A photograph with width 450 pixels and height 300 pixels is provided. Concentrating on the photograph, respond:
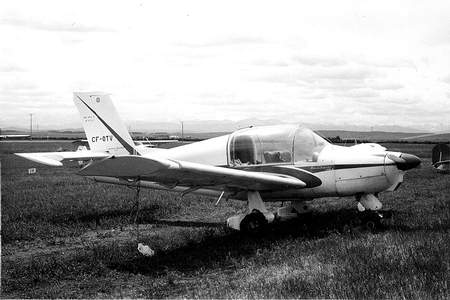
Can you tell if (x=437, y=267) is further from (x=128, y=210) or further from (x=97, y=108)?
(x=97, y=108)

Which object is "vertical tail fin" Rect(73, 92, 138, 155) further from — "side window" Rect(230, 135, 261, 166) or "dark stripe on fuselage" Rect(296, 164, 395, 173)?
"dark stripe on fuselage" Rect(296, 164, 395, 173)

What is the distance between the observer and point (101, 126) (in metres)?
12.4

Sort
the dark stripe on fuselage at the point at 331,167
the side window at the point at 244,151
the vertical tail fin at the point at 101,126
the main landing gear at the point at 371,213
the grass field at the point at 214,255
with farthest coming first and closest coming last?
the vertical tail fin at the point at 101,126, the side window at the point at 244,151, the dark stripe on fuselage at the point at 331,167, the main landing gear at the point at 371,213, the grass field at the point at 214,255

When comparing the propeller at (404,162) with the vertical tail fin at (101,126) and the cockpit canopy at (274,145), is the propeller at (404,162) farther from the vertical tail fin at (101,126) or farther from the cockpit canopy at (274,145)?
the vertical tail fin at (101,126)

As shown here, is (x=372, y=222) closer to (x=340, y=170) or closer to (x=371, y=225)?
(x=371, y=225)

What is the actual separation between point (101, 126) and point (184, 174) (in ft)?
18.2

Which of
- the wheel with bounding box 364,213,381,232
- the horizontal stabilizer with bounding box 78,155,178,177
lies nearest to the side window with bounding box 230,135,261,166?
the wheel with bounding box 364,213,381,232

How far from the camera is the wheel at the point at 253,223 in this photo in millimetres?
8945

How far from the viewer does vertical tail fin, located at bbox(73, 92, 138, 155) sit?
40.8 feet

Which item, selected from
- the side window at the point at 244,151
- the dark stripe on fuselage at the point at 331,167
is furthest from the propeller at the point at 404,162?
the side window at the point at 244,151

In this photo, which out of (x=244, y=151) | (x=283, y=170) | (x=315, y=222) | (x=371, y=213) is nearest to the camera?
(x=371, y=213)

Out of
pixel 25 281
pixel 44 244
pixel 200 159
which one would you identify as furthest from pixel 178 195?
pixel 25 281

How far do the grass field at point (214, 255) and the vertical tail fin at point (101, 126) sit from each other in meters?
1.61

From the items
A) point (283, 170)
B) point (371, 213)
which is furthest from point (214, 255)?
point (371, 213)
